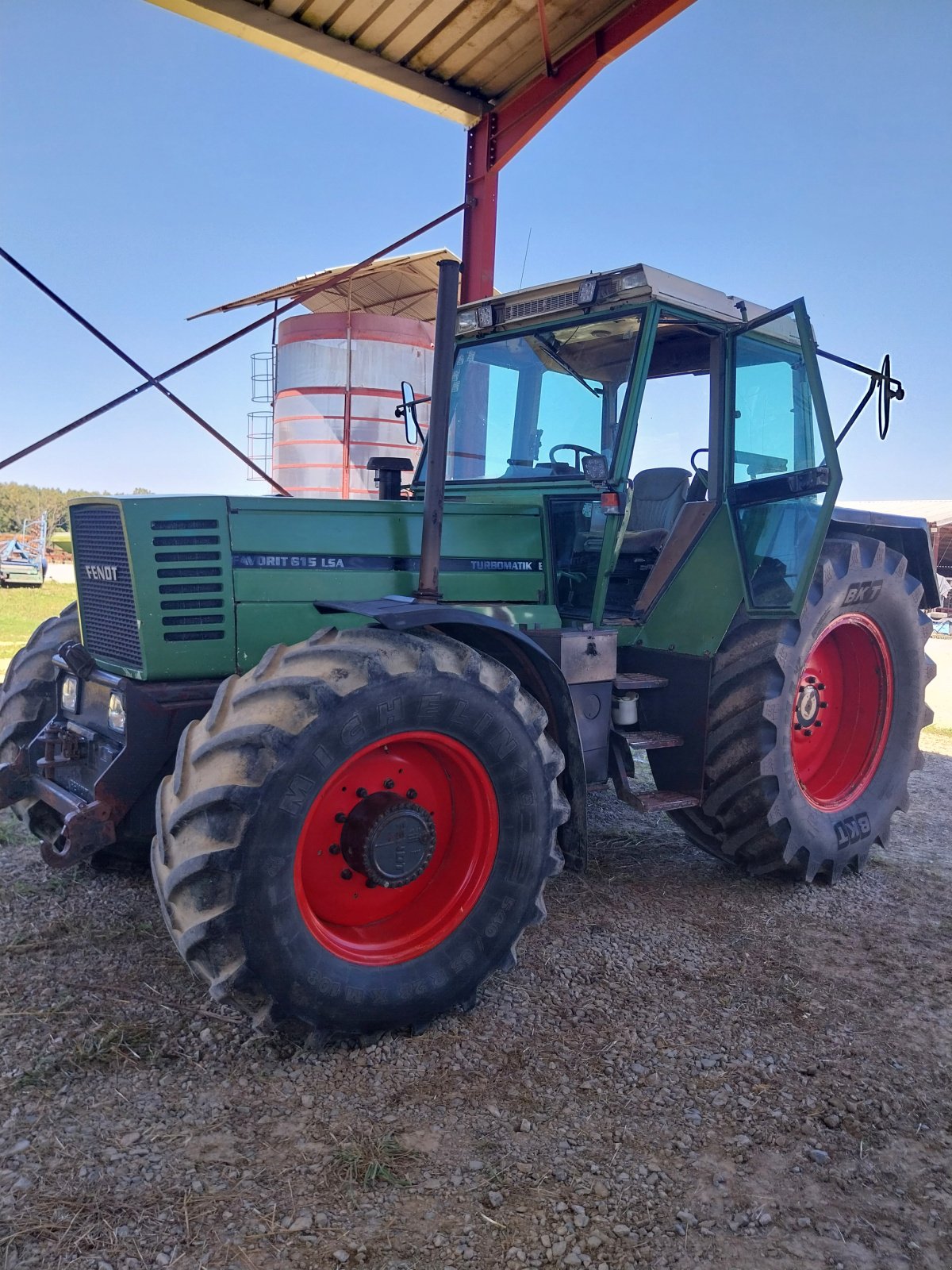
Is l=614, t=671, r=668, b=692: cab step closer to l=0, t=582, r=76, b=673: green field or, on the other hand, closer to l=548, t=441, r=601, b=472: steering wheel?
l=548, t=441, r=601, b=472: steering wheel

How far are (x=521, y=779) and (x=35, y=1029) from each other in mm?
1688

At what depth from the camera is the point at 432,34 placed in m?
6.97

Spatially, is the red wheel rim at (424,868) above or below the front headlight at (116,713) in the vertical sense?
below

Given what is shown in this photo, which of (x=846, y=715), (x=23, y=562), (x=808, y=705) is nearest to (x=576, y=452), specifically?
(x=808, y=705)

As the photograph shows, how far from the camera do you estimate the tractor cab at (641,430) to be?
4.02m

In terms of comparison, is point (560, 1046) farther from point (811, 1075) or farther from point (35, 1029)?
point (35, 1029)

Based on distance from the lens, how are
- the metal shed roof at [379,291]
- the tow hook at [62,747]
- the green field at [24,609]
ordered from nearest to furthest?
1. the tow hook at [62,747]
2. the green field at [24,609]
3. the metal shed roof at [379,291]

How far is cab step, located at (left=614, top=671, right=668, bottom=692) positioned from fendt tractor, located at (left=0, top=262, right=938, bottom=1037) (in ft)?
0.08

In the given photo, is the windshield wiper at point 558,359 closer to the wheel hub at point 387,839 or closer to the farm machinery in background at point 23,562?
the wheel hub at point 387,839

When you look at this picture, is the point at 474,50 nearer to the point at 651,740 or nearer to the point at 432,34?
the point at 432,34

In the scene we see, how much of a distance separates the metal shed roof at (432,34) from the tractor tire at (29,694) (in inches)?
185

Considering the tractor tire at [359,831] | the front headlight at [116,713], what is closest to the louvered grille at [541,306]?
the tractor tire at [359,831]

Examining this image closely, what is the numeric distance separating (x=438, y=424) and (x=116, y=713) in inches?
61.8

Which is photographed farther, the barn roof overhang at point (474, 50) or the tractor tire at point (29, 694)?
the barn roof overhang at point (474, 50)
